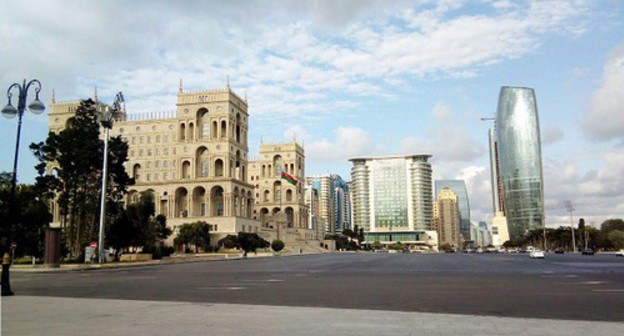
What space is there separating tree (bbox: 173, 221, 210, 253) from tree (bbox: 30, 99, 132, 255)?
102ft

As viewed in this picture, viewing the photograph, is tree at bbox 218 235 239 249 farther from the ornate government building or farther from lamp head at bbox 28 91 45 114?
lamp head at bbox 28 91 45 114

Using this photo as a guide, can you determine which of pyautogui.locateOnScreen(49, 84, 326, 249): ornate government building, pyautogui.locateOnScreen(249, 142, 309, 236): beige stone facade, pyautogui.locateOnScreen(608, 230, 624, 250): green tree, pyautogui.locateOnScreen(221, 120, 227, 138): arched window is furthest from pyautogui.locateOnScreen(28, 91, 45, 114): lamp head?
pyautogui.locateOnScreen(608, 230, 624, 250): green tree

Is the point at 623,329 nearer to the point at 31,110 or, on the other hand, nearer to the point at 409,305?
the point at 409,305

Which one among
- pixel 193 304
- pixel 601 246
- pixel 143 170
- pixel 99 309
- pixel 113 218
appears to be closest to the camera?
pixel 99 309

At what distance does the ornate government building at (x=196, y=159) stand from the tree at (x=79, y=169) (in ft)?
148

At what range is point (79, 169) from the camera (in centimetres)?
5500

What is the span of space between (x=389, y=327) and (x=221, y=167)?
334 ft

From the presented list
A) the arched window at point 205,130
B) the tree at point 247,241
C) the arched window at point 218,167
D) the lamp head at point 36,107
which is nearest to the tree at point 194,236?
the tree at point 247,241

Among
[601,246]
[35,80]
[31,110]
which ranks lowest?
[601,246]

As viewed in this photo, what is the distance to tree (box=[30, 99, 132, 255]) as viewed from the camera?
2169 inches

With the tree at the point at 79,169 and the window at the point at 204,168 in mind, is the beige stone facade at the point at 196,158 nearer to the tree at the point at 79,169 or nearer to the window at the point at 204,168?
the window at the point at 204,168

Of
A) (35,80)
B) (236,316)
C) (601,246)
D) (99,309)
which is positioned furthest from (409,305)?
(601,246)

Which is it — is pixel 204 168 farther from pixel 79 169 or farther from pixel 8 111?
pixel 8 111

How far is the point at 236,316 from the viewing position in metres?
10.7
